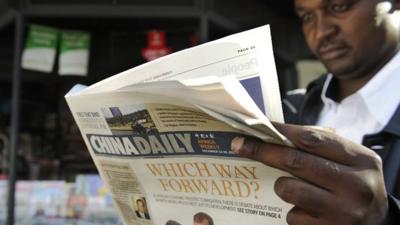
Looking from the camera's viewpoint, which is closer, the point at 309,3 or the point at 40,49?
the point at 309,3

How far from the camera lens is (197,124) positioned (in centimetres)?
83

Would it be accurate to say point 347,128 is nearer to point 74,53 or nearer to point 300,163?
point 300,163

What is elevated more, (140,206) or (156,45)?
(156,45)

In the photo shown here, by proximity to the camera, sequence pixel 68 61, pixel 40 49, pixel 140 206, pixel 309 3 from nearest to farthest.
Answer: pixel 140 206 < pixel 309 3 < pixel 40 49 < pixel 68 61

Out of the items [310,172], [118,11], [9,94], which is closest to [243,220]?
[310,172]

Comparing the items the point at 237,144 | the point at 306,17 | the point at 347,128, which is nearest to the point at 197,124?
the point at 237,144

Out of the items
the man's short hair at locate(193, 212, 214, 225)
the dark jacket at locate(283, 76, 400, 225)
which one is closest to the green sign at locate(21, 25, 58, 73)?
the dark jacket at locate(283, 76, 400, 225)

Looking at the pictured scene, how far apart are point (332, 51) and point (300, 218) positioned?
655 millimetres

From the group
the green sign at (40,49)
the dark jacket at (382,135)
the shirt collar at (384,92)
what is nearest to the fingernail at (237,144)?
the dark jacket at (382,135)

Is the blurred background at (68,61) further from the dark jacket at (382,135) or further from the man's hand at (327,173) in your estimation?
the man's hand at (327,173)

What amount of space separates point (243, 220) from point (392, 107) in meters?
0.54

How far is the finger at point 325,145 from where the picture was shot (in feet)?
2.38

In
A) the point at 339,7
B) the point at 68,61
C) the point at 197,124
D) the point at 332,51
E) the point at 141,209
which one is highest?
the point at 339,7

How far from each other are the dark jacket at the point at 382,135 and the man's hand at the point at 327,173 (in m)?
0.08
